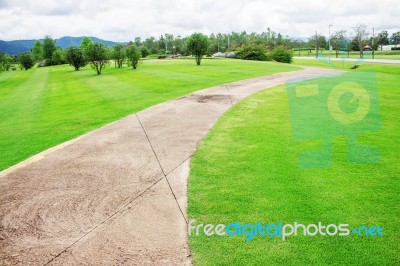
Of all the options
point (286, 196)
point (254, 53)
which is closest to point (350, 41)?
point (254, 53)

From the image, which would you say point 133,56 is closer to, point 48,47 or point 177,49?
point 48,47

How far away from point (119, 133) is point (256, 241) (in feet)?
24.5

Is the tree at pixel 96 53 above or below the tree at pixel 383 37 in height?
below

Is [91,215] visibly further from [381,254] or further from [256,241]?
[381,254]

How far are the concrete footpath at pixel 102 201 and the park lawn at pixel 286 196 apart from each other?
463 millimetres

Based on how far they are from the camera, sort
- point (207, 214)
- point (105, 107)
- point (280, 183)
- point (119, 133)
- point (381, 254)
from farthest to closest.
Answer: point (105, 107), point (119, 133), point (280, 183), point (207, 214), point (381, 254)

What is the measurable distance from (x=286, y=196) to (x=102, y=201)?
12.3 ft

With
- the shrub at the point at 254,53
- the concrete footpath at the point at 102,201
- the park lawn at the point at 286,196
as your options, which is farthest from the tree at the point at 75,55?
the park lawn at the point at 286,196

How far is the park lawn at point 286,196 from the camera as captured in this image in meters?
4.77

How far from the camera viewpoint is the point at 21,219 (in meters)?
5.93

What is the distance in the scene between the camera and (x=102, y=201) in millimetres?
6480

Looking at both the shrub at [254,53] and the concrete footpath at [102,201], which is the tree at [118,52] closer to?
the shrub at [254,53]

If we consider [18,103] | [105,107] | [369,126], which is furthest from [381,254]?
[18,103]

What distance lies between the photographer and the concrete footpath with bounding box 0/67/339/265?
16.3 ft
